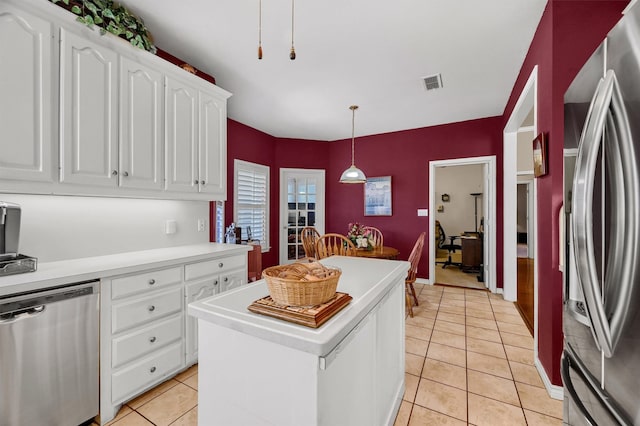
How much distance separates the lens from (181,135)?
2.35 metres

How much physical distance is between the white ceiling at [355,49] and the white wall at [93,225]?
1.42m

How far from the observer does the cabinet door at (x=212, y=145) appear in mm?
2543

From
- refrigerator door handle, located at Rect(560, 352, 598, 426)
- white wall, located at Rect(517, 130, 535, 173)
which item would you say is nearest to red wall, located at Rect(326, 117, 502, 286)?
white wall, located at Rect(517, 130, 535, 173)

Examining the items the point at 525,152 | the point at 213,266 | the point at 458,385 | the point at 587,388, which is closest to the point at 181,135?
the point at 213,266

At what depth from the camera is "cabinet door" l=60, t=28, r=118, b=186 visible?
5.45ft

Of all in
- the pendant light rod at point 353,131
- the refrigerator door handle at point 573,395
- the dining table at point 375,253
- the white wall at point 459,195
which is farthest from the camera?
the white wall at point 459,195

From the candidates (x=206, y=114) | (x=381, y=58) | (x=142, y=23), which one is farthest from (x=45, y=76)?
(x=381, y=58)

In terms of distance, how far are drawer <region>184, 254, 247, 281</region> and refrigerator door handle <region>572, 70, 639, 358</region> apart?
2.14 m

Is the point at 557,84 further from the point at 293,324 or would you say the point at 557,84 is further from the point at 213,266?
the point at 213,266

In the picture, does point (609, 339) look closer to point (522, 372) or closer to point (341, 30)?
point (522, 372)

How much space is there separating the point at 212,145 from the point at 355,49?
1.57 meters

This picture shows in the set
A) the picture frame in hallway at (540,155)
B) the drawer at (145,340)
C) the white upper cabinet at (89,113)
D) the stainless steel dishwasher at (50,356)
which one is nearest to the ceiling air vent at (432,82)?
the picture frame in hallway at (540,155)

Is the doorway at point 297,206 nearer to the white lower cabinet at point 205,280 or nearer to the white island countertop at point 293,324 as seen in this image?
the white lower cabinet at point 205,280

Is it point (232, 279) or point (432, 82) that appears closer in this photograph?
point (232, 279)
